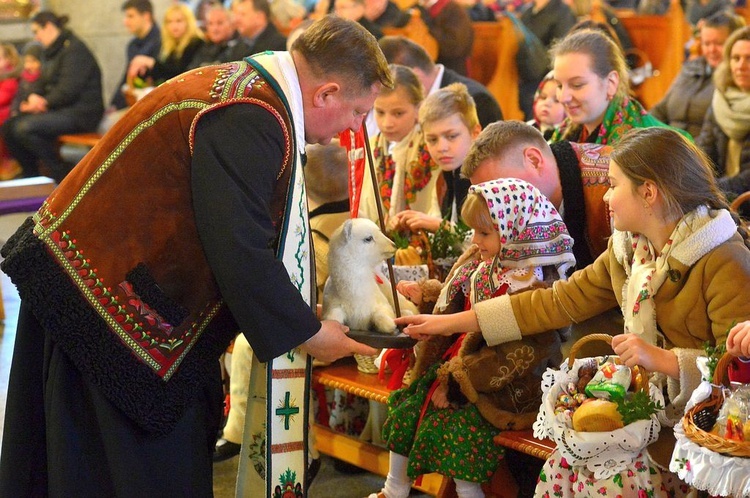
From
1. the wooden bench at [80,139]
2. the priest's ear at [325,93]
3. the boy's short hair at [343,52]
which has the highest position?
the boy's short hair at [343,52]

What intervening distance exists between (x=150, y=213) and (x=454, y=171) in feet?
5.68

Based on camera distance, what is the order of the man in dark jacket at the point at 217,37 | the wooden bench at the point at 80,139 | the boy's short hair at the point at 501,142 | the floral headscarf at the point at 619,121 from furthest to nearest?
the wooden bench at the point at 80,139 < the man in dark jacket at the point at 217,37 < the floral headscarf at the point at 619,121 < the boy's short hair at the point at 501,142

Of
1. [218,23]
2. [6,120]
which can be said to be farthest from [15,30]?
[218,23]

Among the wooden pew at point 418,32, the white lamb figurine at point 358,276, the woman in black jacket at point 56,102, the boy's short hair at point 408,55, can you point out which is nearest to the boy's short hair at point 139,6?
the woman in black jacket at point 56,102

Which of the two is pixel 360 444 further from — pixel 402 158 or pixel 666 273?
pixel 666 273

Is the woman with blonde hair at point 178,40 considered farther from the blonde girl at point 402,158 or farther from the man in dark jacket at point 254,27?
the blonde girl at point 402,158

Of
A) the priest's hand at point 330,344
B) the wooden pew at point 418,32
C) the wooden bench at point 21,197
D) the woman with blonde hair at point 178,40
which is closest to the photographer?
the priest's hand at point 330,344

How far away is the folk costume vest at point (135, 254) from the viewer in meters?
2.57

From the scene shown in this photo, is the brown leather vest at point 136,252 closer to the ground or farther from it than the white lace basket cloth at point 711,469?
farther from it

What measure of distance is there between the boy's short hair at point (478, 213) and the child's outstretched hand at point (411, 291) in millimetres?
390

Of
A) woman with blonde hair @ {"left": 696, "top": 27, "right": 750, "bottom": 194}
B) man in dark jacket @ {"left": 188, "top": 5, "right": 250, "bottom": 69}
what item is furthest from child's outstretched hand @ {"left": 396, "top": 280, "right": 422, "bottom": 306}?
man in dark jacket @ {"left": 188, "top": 5, "right": 250, "bottom": 69}

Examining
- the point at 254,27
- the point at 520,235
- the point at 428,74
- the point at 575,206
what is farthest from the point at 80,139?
the point at 520,235

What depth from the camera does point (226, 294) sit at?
100 inches

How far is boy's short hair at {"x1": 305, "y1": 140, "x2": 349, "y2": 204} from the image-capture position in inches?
150
